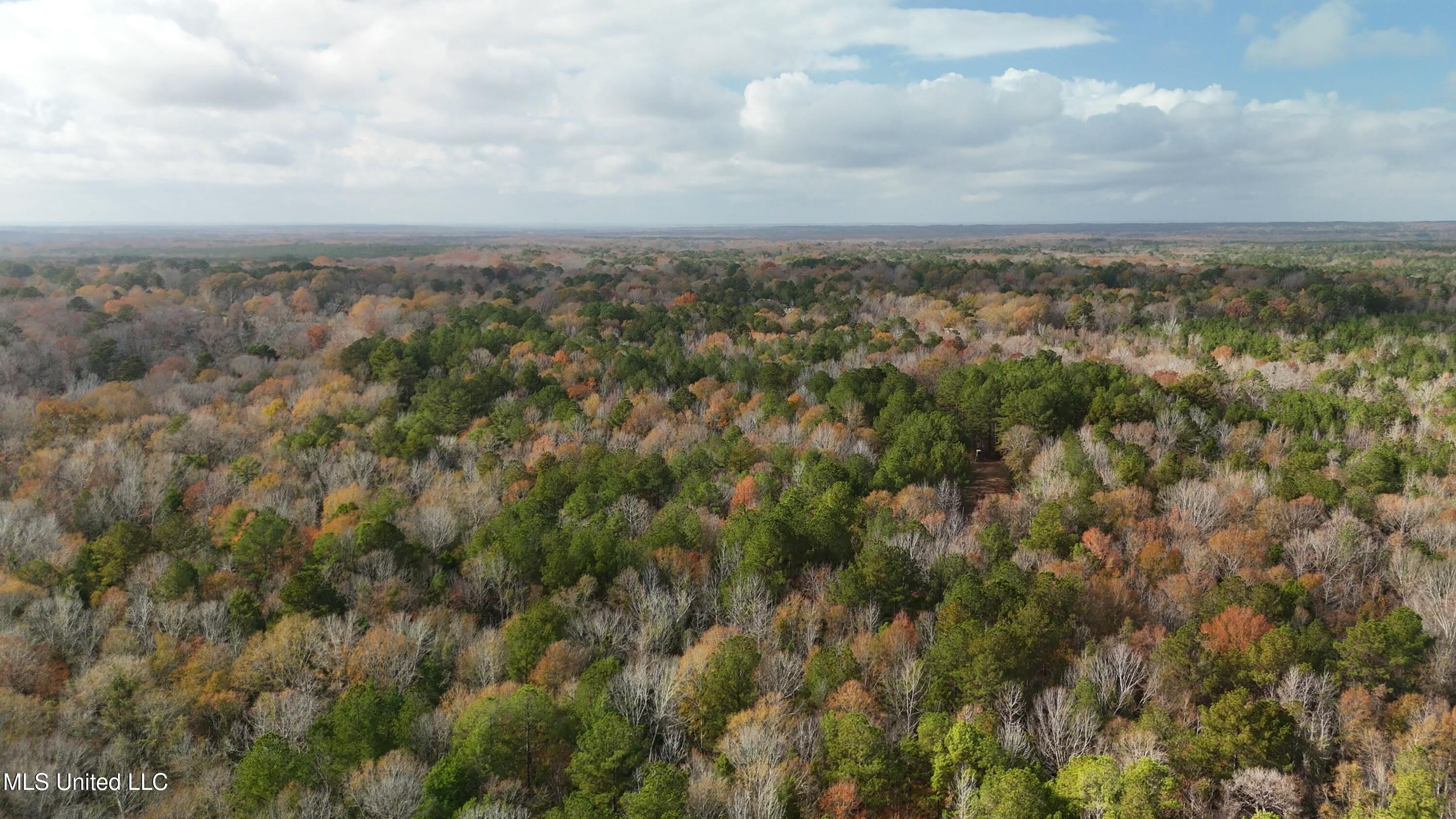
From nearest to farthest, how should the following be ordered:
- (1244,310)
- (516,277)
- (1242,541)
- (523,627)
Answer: (523,627)
(1242,541)
(1244,310)
(516,277)

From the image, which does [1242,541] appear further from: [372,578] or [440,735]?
[372,578]

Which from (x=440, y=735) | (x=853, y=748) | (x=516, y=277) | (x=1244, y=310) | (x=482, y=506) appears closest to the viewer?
(x=853, y=748)

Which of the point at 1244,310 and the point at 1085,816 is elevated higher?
the point at 1244,310

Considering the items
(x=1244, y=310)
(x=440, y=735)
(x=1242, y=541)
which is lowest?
(x=440, y=735)

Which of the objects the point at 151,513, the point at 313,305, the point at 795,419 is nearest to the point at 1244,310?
the point at 795,419

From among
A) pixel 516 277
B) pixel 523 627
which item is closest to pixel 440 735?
pixel 523 627

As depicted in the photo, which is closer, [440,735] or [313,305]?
[440,735]
